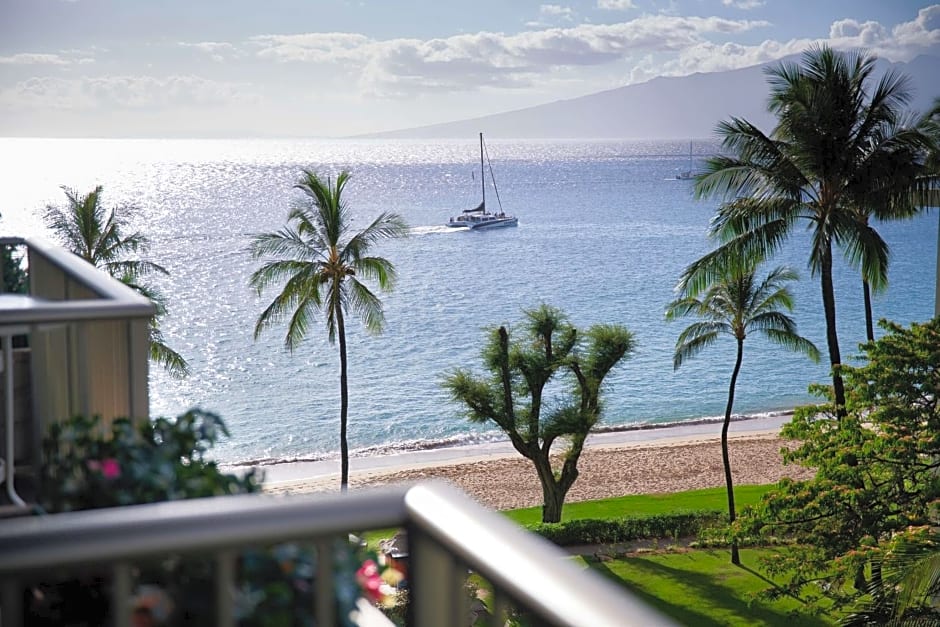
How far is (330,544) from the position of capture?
0.96 metres

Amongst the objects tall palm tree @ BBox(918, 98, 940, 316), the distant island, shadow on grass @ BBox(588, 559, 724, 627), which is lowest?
shadow on grass @ BBox(588, 559, 724, 627)

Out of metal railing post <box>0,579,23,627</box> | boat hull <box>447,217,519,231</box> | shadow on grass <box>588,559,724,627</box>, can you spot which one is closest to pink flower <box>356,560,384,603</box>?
metal railing post <box>0,579,23,627</box>

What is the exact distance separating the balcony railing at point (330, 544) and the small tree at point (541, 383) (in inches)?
870

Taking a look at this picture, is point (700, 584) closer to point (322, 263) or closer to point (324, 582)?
point (322, 263)

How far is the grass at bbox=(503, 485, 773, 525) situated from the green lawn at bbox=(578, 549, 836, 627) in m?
3.15

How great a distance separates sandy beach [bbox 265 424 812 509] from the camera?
25734mm

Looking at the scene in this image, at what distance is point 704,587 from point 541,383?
7150 mm

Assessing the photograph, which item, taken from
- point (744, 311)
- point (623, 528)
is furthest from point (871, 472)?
point (744, 311)

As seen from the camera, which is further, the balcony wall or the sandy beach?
the sandy beach

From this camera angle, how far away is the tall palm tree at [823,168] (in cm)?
1714

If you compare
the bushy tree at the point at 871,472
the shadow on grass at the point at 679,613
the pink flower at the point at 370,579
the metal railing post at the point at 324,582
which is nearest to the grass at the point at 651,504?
the shadow on grass at the point at 679,613

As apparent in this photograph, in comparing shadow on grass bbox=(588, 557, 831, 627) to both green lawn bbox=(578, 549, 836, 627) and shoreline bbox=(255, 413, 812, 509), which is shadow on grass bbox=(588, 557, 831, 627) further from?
shoreline bbox=(255, 413, 812, 509)

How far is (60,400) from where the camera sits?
3.16 m

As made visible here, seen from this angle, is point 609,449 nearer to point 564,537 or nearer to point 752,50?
point 564,537
